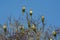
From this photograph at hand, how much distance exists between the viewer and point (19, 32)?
5.49 metres

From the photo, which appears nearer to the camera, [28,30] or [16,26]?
[28,30]

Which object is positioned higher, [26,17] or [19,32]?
[26,17]

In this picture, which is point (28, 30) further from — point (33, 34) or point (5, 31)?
point (5, 31)

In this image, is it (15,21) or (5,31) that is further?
(15,21)

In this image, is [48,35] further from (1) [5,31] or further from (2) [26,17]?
(1) [5,31]

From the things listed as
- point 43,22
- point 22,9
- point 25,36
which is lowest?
point 25,36

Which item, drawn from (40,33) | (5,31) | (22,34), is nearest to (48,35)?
(40,33)

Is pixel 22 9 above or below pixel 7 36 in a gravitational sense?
above

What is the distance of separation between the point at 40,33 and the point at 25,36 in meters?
0.61

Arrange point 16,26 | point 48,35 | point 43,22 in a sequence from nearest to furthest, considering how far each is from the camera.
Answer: point 43,22 → point 48,35 → point 16,26

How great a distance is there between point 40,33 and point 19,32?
67 centimetres

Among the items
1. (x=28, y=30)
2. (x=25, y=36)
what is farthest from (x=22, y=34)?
(x=28, y=30)

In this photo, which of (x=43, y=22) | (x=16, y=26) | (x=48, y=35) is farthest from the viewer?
(x=16, y=26)

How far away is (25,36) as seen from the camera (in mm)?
5559
